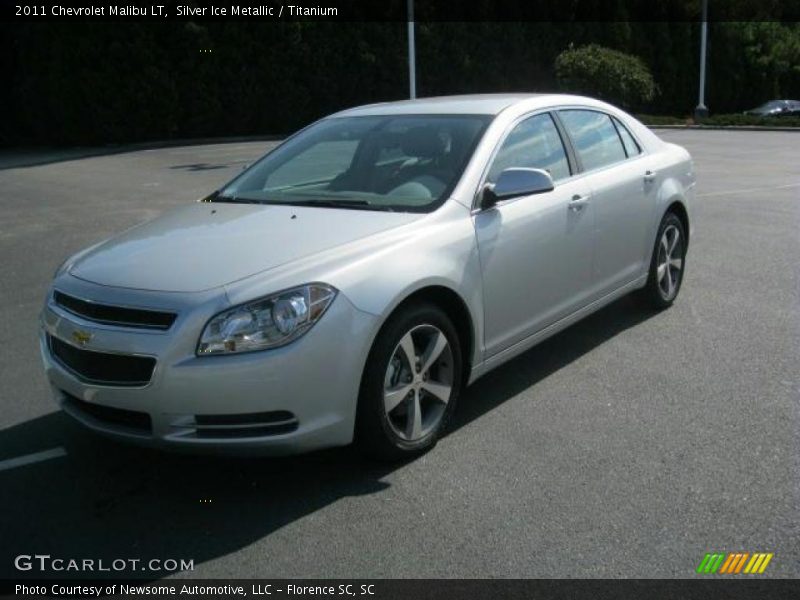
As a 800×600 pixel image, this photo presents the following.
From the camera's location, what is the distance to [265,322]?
3.52 m

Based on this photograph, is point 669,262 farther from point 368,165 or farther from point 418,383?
point 418,383

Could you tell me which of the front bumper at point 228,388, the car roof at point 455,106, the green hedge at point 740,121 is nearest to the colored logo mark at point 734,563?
the front bumper at point 228,388

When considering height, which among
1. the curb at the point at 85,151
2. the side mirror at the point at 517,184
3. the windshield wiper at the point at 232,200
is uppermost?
the side mirror at the point at 517,184

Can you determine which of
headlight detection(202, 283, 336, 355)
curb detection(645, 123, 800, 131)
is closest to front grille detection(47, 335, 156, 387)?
headlight detection(202, 283, 336, 355)

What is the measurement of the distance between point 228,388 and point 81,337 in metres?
0.73

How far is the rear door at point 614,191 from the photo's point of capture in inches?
213

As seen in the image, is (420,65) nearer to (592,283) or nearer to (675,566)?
(592,283)

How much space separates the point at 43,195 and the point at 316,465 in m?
13.2

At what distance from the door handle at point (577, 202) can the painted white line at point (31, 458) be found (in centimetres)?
301

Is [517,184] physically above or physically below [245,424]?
above

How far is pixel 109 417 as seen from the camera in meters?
3.71

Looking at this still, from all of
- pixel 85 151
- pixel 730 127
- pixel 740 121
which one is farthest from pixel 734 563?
pixel 740 121

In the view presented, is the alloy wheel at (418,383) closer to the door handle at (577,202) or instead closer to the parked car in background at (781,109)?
the door handle at (577,202)

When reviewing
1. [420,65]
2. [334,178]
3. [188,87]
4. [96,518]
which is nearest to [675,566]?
[96,518]
